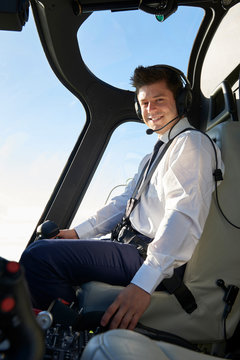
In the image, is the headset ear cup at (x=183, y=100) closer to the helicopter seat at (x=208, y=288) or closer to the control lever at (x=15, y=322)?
the helicopter seat at (x=208, y=288)

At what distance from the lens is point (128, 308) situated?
1124 mm

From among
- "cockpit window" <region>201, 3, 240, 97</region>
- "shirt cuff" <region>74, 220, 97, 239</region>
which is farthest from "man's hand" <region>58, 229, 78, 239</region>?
"cockpit window" <region>201, 3, 240, 97</region>

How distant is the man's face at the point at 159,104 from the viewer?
176 centimetres

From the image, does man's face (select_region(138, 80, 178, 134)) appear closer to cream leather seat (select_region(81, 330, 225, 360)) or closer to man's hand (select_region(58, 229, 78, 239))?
man's hand (select_region(58, 229, 78, 239))

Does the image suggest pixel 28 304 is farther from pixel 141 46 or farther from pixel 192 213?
pixel 141 46

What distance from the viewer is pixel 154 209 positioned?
1.51m

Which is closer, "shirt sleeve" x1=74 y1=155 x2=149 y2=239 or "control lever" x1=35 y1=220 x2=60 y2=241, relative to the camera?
"control lever" x1=35 y1=220 x2=60 y2=241

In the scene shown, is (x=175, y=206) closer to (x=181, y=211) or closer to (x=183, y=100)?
(x=181, y=211)

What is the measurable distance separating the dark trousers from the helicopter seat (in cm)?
6

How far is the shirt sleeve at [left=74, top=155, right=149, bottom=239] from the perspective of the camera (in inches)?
78.2

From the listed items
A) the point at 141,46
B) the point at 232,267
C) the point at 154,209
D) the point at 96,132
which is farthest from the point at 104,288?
the point at 141,46

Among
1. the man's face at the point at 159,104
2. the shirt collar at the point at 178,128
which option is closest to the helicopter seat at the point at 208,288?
the shirt collar at the point at 178,128

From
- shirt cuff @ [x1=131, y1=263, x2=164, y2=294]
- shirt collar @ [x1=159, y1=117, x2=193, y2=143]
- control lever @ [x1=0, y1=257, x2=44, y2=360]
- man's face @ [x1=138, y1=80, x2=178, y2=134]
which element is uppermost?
man's face @ [x1=138, y1=80, x2=178, y2=134]

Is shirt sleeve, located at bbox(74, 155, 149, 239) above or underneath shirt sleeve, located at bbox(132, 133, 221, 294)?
underneath
